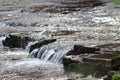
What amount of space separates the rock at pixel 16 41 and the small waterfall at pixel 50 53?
3204mm

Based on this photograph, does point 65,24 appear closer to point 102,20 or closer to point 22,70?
point 102,20

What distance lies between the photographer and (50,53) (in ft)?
76.8

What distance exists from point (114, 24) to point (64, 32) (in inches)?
174

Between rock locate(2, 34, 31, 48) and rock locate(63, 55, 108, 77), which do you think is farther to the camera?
rock locate(2, 34, 31, 48)

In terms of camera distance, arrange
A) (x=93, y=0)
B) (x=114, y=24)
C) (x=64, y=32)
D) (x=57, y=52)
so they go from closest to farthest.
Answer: (x=57, y=52) < (x=64, y=32) < (x=114, y=24) < (x=93, y=0)

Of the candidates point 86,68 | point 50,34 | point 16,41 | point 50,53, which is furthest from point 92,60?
point 50,34

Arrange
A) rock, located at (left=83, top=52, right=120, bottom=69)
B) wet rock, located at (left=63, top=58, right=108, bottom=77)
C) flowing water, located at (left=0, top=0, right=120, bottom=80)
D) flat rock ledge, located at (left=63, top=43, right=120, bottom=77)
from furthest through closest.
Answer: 1. flowing water, located at (left=0, top=0, right=120, bottom=80)
2. wet rock, located at (left=63, top=58, right=108, bottom=77)
3. flat rock ledge, located at (left=63, top=43, right=120, bottom=77)
4. rock, located at (left=83, top=52, right=120, bottom=69)

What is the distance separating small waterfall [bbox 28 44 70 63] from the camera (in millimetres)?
22445

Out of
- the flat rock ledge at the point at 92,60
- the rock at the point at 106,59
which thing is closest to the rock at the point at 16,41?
the flat rock ledge at the point at 92,60

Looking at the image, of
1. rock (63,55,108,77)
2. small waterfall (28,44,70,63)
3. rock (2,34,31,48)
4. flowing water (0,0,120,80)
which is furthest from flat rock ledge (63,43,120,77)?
rock (2,34,31,48)

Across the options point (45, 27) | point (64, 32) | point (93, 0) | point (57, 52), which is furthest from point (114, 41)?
point (93, 0)

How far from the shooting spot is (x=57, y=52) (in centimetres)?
2288

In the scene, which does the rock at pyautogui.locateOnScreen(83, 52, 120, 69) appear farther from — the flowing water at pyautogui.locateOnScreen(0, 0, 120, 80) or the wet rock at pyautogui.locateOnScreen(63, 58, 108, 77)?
the flowing water at pyautogui.locateOnScreen(0, 0, 120, 80)

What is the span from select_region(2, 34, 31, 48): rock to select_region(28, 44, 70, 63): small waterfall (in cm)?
320
